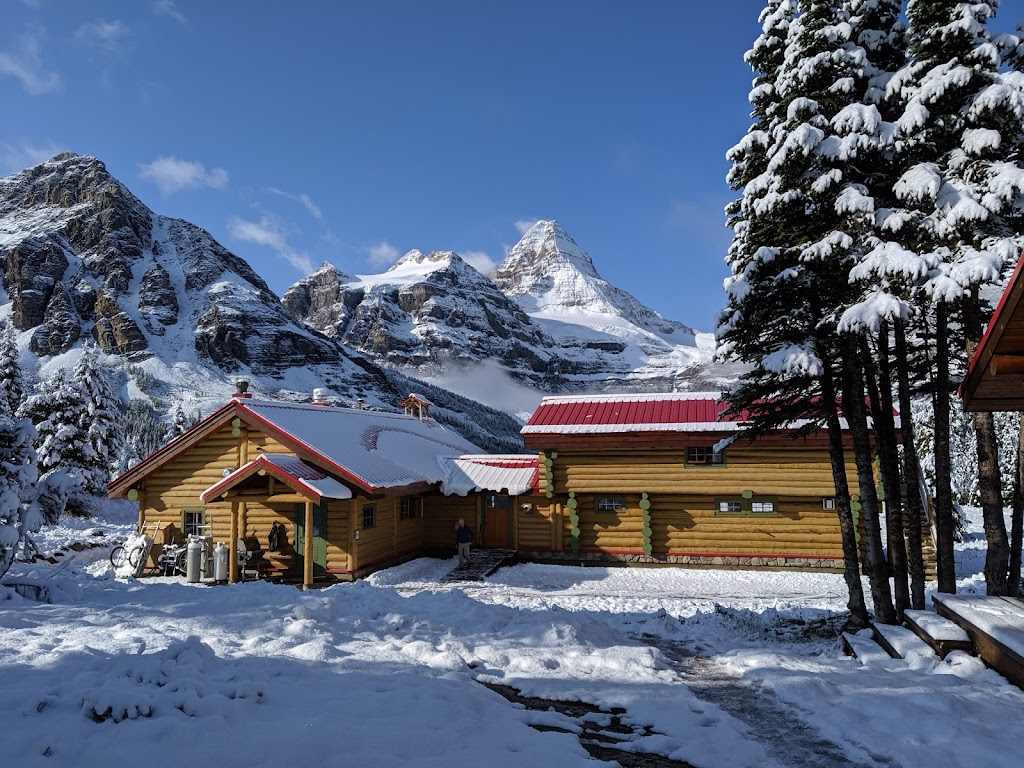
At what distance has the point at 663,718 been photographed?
6.32 meters

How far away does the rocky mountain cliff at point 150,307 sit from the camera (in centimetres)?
12700

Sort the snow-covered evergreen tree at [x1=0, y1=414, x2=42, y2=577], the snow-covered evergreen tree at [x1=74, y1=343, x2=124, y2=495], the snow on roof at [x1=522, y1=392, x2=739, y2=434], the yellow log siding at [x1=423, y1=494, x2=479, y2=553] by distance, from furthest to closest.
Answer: the snow-covered evergreen tree at [x1=74, y1=343, x2=124, y2=495] → the yellow log siding at [x1=423, y1=494, x2=479, y2=553] → the snow on roof at [x1=522, y1=392, x2=739, y2=434] → the snow-covered evergreen tree at [x1=0, y1=414, x2=42, y2=577]

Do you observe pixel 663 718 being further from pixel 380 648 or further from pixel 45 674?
pixel 45 674

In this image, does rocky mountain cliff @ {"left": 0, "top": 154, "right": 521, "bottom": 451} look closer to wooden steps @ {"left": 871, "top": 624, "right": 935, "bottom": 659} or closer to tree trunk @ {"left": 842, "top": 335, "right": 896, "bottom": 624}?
tree trunk @ {"left": 842, "top": 335, "right": 896, "bottom": 624}

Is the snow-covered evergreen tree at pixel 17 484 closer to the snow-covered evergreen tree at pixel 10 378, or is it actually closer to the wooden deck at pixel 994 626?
the wooden deck at pixel 994 626

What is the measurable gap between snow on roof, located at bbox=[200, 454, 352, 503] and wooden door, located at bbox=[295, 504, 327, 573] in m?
1.30

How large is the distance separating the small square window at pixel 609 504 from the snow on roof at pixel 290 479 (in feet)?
27.7

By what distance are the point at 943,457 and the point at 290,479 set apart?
15.0 metres

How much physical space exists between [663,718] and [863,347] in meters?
7.57


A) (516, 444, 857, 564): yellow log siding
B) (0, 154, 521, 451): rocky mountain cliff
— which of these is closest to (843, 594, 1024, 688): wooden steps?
(516, 444, 857, 564): yellow log siding

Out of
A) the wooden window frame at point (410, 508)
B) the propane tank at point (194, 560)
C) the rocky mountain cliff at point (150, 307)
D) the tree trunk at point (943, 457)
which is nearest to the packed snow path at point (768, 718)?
the tree trunk at point (943, 457)

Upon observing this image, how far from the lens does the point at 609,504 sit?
2141 cm

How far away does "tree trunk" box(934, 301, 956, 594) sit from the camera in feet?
33.4

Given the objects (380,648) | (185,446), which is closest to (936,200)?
(380,648)
